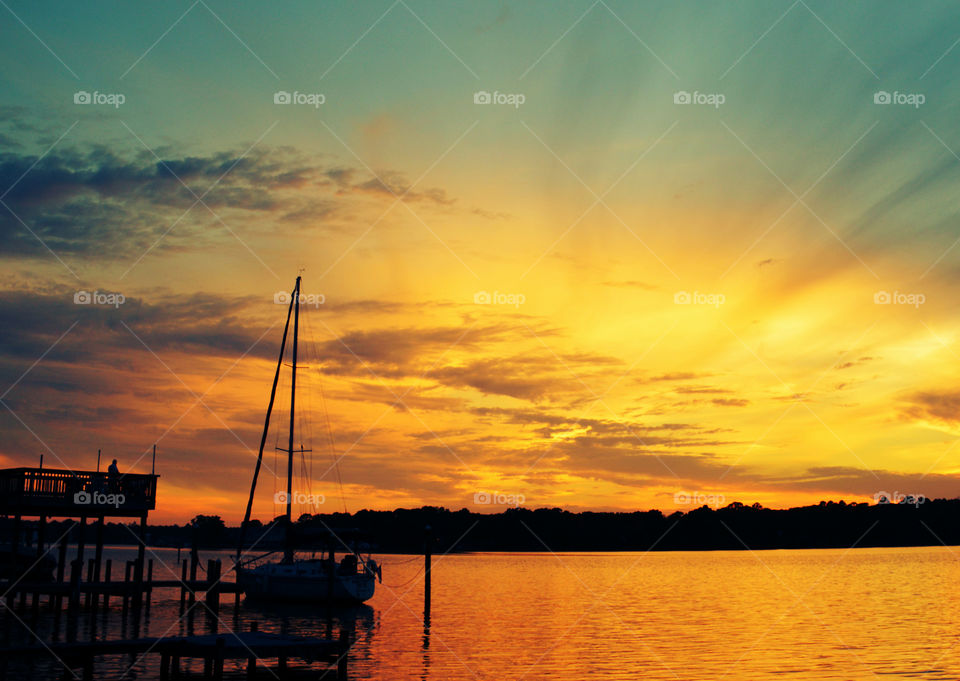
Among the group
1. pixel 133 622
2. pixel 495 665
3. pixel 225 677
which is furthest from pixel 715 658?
pixel 133 622

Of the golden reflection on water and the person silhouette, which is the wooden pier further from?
the person silhouette

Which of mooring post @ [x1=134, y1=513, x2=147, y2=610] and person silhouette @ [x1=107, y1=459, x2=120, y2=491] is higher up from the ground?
person silhouette @ [x1=107, y1=459, x2=120, y2=491]

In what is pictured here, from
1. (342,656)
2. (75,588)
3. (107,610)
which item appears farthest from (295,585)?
(342,656)

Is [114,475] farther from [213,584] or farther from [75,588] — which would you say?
[213,584]

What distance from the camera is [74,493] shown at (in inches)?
1565

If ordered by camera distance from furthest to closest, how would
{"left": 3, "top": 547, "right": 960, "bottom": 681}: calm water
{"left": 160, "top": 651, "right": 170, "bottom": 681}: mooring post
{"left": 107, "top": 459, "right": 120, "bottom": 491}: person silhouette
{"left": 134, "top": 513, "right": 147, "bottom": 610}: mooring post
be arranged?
{"left": 134, "top": 513, "right": 147, "bottom": 610}: mooring post → {"left": 107, "top": 459, "right": 120, "bottom": 491}: person silhouette → {"left": 3, "top": 547, "right": 960, "bottom": 681}: calm water → {"left": 160, "top": 651, "right": 170, "bottom": 681}: mooring post

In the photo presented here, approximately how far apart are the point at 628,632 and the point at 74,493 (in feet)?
93.2

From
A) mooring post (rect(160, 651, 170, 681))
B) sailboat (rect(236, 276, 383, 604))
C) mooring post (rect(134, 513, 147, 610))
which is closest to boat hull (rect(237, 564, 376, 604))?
sailboat (rect(236, 276, 383, 604))

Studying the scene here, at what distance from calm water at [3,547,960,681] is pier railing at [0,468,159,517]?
547cm

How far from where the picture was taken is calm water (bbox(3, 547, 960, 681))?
111 ft

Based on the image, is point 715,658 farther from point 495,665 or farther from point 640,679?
point 495,665

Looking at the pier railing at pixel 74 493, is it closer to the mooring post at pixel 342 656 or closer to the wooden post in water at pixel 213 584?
the wooden post in water at pixel 213 584

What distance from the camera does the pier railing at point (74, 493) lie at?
126ft

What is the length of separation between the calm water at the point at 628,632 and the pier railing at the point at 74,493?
5.47 meters
